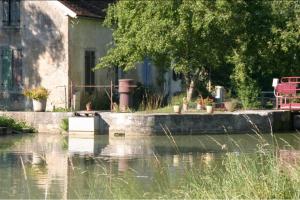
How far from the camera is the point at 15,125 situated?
94.5 feet

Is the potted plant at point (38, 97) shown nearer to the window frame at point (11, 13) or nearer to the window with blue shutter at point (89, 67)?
the window with blue shutter at point (89, 67)

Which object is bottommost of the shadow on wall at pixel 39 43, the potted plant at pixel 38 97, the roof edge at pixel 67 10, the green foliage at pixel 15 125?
the green foliage at pixel 15 125

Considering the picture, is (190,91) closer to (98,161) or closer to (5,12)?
(5,12)

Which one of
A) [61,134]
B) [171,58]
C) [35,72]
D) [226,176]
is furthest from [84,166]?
[35,72]

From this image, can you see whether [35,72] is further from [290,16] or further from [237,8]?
[290,16]

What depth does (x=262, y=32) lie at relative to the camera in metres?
31.0

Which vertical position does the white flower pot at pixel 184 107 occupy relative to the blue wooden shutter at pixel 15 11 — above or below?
below

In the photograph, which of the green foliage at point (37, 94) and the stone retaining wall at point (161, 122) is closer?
the stone retaining wall at point (161, 122)

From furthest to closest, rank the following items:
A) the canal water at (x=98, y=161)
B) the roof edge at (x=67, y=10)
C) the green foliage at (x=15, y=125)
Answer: the roof edge at (x=67, y=10)
the green foliage at (x=15, y=125)
the canal water at (x=98, y=161)

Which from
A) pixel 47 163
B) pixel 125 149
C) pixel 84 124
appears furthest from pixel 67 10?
pixel 47 163

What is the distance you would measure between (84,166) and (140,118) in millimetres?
9030

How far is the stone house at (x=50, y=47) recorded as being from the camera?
3147cm

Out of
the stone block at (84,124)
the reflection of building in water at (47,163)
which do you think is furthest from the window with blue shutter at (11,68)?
the stone block at (84,124)

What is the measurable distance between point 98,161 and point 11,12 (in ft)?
50.8
